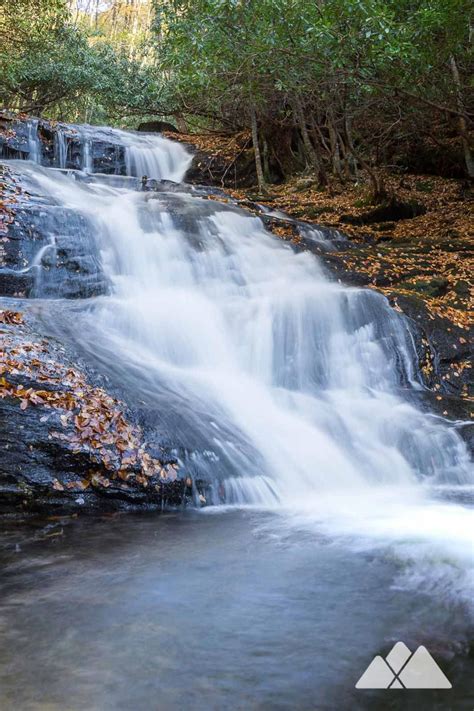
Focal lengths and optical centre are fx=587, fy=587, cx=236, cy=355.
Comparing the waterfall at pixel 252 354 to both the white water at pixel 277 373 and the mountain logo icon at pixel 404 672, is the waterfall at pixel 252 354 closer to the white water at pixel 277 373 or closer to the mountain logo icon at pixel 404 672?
the white water at pixel 277 373

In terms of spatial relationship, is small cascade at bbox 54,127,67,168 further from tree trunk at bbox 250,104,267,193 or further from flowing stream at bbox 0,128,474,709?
tree trunk at bbox 250,104,267,193

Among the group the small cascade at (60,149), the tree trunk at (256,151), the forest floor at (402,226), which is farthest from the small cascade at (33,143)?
the tree trunk at (256,151)

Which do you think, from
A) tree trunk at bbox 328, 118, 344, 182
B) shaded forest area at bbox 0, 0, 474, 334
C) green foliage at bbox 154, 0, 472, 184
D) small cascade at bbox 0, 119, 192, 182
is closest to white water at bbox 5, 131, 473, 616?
shaded forest area at bbox 0, 0, 474, 334

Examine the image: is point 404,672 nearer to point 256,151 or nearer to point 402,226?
point 402,226

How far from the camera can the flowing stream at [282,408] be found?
12.2ft

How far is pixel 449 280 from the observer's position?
10320 mm

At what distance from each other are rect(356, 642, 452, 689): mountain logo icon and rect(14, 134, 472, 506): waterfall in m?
2.73

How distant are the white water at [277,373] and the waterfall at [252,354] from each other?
0.02 meters

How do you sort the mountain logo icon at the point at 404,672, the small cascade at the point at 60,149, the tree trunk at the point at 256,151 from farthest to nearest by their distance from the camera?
1. the tree trunk at the point at 256,151
2. the small cascade at the point at 60,149
3. the mountain logo icon at the point at 404,672

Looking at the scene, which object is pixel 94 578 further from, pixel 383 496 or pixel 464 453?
pixel 464 453

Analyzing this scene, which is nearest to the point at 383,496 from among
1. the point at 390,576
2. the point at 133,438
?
the point at 390,576

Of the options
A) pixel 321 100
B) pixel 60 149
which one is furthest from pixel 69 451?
pixel 321 100

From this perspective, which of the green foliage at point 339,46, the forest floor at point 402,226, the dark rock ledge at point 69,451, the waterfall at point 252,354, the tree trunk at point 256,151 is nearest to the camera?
the dark rock ledge at point 69,451

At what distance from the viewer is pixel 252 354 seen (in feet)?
27.2
